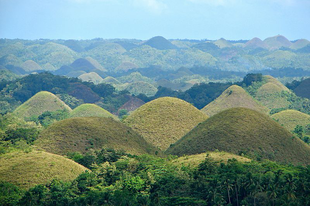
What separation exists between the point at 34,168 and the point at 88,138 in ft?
52.2

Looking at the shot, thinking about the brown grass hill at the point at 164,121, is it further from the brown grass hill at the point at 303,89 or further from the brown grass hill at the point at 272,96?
the brown grass hill at the point at 303,89

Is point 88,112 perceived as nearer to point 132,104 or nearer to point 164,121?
point 164,121

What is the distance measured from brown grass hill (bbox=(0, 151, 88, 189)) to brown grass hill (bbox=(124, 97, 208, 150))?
78.4 ft

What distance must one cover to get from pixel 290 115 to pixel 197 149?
49.3 meters

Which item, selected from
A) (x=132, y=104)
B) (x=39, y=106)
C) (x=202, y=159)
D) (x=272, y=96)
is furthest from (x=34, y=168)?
(x=132, y=104)

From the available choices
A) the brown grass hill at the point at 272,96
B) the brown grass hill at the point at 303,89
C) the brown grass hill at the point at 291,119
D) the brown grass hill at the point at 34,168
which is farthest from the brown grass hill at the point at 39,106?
the brown grass hill at the point at 303,89

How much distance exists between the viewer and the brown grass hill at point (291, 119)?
104125 mm

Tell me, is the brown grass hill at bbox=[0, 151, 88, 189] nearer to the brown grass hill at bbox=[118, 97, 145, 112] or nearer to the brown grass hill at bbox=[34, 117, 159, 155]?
the brown grass hill at bbox=[34, 117, 159, 155]

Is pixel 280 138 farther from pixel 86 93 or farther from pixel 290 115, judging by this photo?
pixel 86 93

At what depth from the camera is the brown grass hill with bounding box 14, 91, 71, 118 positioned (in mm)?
125062

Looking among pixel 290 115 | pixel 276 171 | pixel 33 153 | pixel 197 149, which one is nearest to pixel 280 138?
pixel 197 149

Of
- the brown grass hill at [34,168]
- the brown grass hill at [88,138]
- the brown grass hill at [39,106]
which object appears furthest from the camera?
the brown grass hill at [39,106]

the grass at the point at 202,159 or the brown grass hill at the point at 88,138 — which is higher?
the brown grass hill at the point at 88,138

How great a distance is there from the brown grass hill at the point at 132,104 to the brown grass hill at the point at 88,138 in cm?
7978
